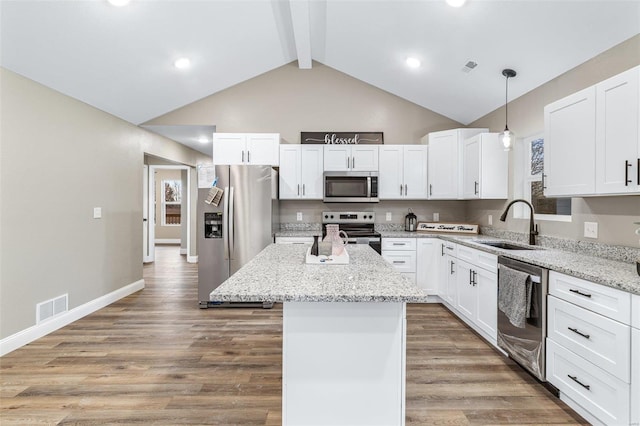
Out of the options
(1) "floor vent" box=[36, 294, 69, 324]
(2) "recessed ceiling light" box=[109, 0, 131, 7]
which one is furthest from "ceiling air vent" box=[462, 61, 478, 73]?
(1) "floor vent" box=[36, 294, 69, 324]

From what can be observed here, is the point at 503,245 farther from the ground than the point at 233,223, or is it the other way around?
the point at 233,223

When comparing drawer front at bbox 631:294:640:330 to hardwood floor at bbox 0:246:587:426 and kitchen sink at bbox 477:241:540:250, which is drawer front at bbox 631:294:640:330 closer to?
hardwood floor at bbox 0:246:587:426

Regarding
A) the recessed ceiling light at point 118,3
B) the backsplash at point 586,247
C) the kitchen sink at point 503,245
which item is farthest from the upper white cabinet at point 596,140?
the recessed ceiling light at point 118,3

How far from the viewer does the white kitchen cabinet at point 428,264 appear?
4.01 meters

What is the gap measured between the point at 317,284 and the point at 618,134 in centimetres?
209

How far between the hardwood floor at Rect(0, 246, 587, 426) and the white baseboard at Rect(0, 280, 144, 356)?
81 millimetres

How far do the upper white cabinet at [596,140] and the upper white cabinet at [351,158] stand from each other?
2.15 meters

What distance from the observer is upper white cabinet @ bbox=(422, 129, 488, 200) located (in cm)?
407

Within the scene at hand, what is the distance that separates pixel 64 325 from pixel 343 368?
3.32m

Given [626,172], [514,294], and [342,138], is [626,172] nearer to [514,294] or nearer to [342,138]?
[514,294]

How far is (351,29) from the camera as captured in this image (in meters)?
3.50

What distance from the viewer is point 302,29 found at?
11.4ft

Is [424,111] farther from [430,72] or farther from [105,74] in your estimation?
[105,74]

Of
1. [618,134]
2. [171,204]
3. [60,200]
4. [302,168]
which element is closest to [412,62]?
[302,168]
